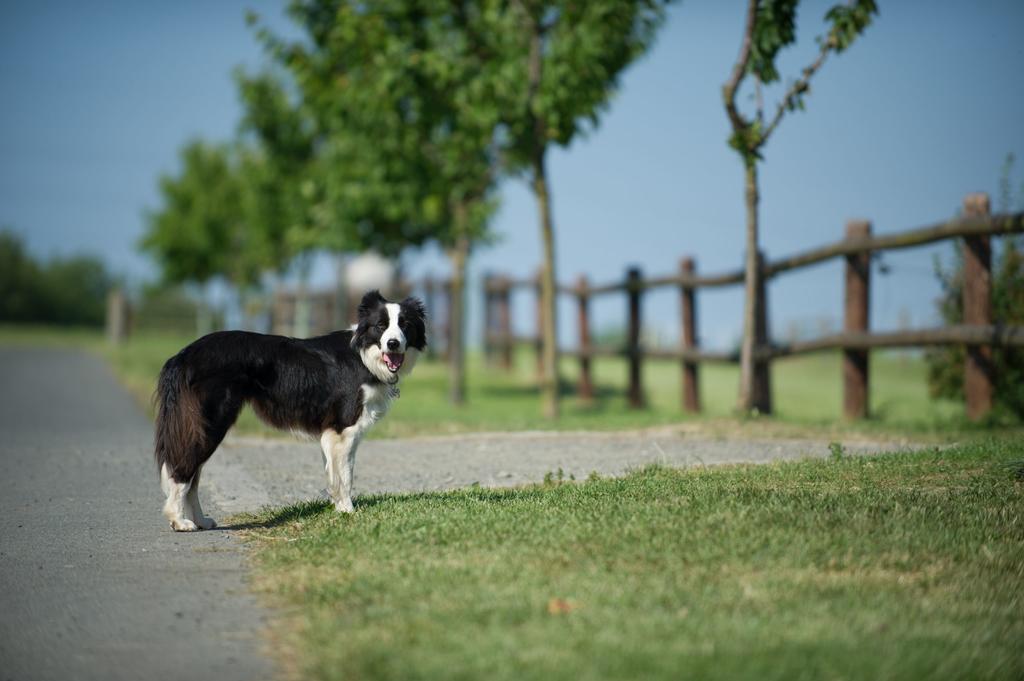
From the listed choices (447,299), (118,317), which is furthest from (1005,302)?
(118,317)

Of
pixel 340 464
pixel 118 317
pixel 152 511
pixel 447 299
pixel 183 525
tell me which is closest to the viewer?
pixel 183 525

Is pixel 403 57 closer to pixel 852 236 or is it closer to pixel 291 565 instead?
pixel 852 236

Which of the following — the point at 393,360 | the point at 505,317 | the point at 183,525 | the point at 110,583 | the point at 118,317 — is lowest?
the point at 110,583

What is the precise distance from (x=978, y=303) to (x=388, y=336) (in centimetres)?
733

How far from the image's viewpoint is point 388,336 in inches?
286

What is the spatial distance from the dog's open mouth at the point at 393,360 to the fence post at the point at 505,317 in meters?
21.0

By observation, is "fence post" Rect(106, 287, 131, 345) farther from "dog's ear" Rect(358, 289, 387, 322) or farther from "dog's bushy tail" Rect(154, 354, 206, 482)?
"dog's bushy tail" Rect(154, 354, 206, 482)

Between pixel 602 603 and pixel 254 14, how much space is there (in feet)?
54.1

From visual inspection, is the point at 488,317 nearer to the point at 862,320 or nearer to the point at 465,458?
the point at 862,320

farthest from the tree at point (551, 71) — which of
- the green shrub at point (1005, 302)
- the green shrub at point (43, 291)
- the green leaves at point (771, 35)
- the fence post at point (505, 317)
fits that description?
the green shrub at point (43, 291)

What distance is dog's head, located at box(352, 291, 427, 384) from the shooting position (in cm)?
729

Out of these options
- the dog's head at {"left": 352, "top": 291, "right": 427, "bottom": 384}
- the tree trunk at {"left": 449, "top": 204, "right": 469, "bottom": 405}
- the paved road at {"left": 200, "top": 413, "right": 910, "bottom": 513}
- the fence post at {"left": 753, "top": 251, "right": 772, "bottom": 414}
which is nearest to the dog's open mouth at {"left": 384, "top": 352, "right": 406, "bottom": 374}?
the dog's head at {"left": 352, "top": 291, "right": 427, "bottom": 384}

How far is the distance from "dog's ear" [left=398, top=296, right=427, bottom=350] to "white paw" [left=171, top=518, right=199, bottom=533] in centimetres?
181

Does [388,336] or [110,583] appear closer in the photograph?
[110,583]
